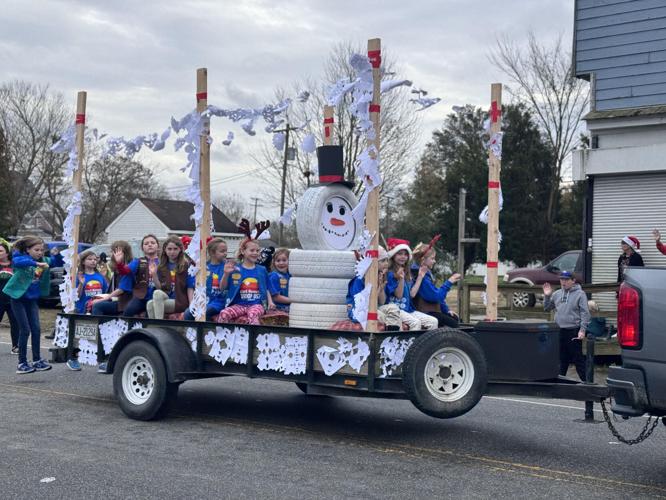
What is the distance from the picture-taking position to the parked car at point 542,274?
23.4 metres

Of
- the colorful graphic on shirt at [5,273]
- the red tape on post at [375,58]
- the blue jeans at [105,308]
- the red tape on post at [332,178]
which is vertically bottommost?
the blue jeans at [105,308]

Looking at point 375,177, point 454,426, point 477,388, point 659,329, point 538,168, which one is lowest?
point 454,426

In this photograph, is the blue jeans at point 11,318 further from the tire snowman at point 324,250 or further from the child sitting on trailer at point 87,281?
the tire snowman at point 324,250

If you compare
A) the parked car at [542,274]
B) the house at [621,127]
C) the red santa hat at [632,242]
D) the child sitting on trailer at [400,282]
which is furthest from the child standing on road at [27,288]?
the parked car at [542,274]

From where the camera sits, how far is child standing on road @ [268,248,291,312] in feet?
28.0

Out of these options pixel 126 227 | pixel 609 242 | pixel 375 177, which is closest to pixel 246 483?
pixel 375 177

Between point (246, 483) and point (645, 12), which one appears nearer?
point (246, 483)

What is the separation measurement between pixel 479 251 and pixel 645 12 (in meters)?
23.0

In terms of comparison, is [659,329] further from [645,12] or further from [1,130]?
[1,130]

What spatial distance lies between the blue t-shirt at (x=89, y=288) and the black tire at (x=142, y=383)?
113 inches

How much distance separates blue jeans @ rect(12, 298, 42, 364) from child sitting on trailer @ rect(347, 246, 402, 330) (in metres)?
5.45

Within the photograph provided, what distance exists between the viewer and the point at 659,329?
220 inches

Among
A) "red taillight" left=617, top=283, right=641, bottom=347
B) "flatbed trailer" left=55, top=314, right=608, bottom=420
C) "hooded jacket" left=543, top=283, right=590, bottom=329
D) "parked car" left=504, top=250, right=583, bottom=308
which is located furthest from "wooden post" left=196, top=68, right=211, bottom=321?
"parked car" left=504, top=250, right=583, bottom=308

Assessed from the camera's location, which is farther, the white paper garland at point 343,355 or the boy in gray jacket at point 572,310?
the boy in gray jacket at point 572,310
